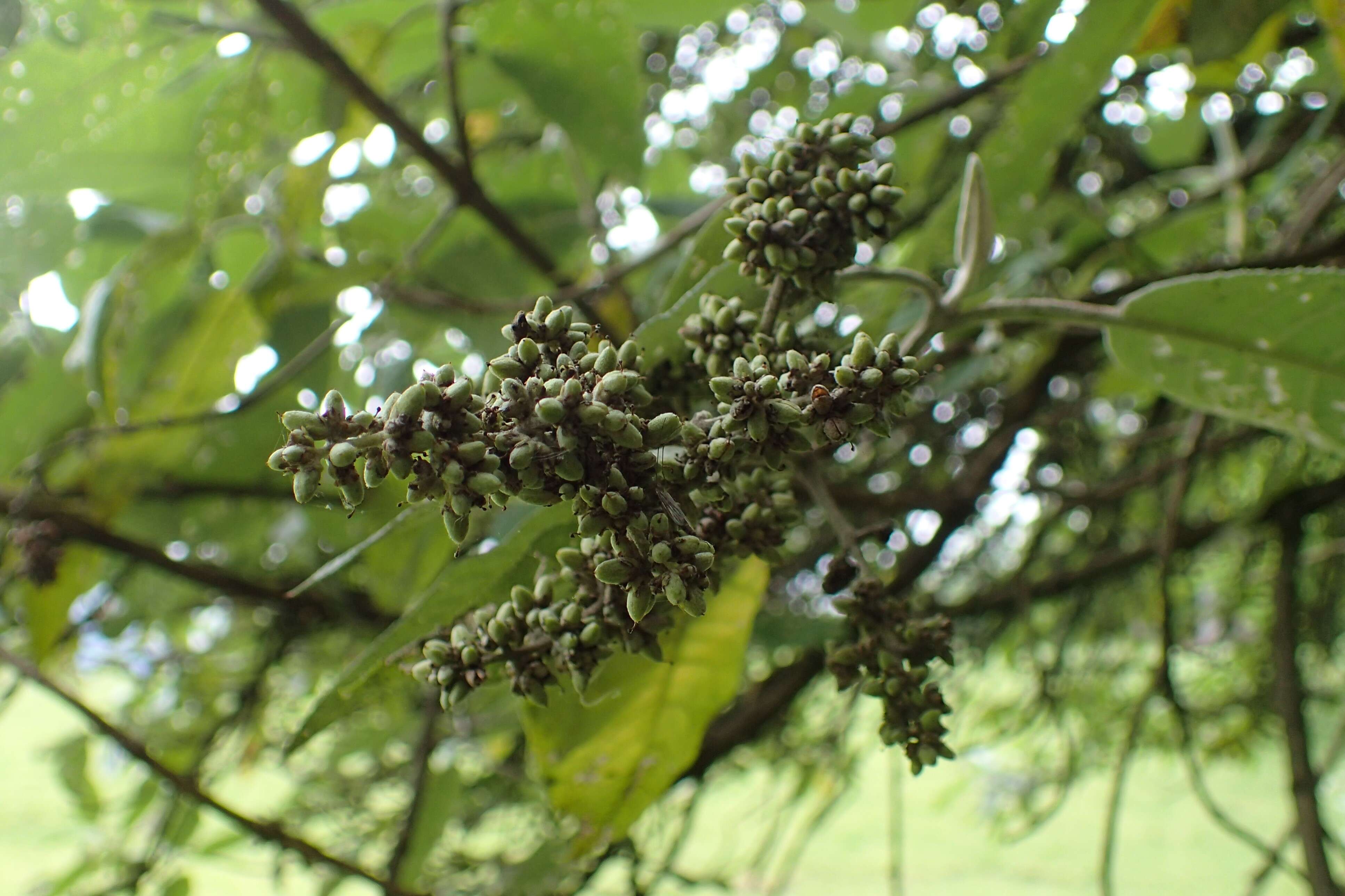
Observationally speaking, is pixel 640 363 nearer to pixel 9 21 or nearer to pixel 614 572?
pixel 614 572

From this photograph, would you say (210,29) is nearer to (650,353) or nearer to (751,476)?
(650,353)

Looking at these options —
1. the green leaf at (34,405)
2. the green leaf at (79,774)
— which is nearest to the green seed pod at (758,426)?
the green leaf at (34,405)

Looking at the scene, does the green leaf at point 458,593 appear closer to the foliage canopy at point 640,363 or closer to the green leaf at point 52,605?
the foliage canopy at point 640,363

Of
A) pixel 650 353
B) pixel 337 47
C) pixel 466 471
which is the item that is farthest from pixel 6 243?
pixel 466 471

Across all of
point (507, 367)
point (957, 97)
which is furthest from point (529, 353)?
point (957, 97)

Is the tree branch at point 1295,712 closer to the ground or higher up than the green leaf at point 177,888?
closer to the ground

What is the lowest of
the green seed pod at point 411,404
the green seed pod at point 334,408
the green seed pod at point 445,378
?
the green seed pod at point 445,378
